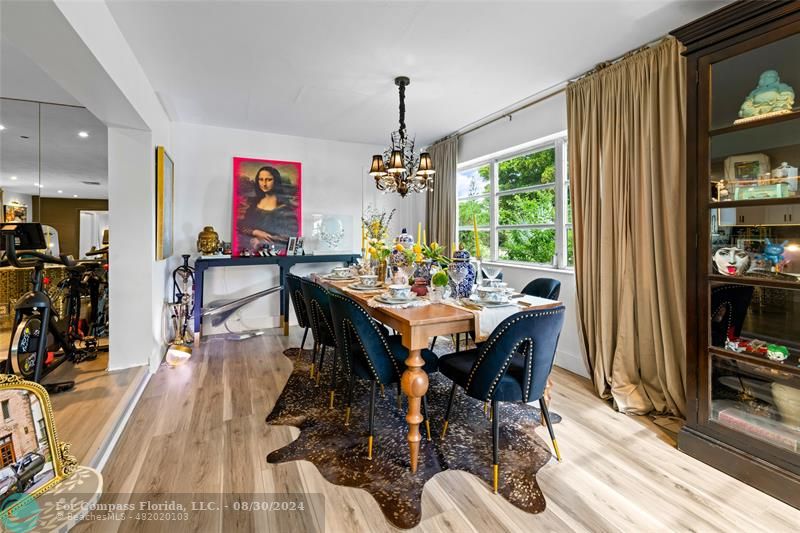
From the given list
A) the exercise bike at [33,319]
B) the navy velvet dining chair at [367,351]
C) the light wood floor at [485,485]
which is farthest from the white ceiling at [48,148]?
the navy velvet dining chair at [367,351]

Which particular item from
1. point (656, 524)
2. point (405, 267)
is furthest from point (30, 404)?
point (656, 524)

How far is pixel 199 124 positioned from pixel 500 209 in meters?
3.88

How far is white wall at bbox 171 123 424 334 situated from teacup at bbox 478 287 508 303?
3.37 m

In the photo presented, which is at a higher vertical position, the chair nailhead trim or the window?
the window

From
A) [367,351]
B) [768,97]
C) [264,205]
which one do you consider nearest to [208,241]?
[264,205]

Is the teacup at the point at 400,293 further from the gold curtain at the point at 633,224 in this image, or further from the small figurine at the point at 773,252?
the small figurine at the point at 773,252

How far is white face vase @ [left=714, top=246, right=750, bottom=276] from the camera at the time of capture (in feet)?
6.42

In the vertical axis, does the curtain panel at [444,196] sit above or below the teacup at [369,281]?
above

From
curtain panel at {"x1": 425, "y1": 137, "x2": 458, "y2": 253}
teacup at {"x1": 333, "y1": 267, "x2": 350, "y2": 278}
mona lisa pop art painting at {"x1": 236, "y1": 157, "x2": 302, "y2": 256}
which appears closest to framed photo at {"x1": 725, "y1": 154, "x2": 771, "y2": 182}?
teacup at {"x1": 333, "y1": 267, "x2": 350, "y2": 278}

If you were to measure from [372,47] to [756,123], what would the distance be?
2345 mm

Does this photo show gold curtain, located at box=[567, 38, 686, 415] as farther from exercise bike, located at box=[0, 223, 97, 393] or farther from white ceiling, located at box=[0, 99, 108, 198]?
white ceiling, located at box=[0, 99, 108, 198]

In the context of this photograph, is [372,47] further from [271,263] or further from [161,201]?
[271,263]

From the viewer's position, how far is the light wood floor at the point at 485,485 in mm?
1593

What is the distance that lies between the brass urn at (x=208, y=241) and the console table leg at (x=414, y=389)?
3.46 m
